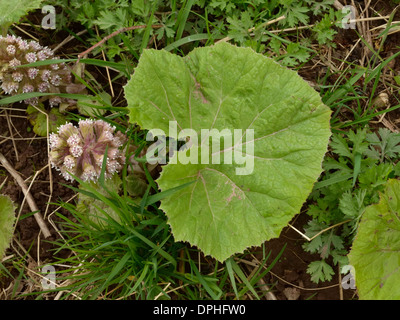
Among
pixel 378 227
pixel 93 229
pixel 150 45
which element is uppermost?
pixel 150 45

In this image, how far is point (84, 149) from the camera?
2691mm

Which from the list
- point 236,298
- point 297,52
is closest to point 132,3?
point 297,52

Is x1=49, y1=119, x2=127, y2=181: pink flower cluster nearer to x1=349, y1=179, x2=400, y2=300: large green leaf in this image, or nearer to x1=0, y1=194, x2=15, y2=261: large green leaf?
x1=0, y1=194, x2=15, y2=261: large green leaf

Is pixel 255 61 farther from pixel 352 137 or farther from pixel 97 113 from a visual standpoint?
pixel 97 113

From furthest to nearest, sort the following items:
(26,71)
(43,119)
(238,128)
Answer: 1. (43,119)
2. (26,71)
3. (238,128)

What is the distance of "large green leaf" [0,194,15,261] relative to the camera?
302cm

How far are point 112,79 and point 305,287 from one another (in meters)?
2.11

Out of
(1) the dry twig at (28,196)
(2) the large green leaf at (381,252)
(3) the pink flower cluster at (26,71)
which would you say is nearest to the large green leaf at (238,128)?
(2) the large green leaf at (381,252)

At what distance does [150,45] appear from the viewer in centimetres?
325

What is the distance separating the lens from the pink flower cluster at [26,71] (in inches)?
113

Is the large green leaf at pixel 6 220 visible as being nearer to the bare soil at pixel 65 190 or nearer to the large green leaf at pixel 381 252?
the bare soil at pixel 65 190

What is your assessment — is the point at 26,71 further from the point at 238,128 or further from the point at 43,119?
the point at 238,128

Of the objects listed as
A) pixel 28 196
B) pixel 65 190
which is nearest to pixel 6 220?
pixel 28 196

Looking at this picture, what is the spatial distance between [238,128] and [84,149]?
98 centimetres
